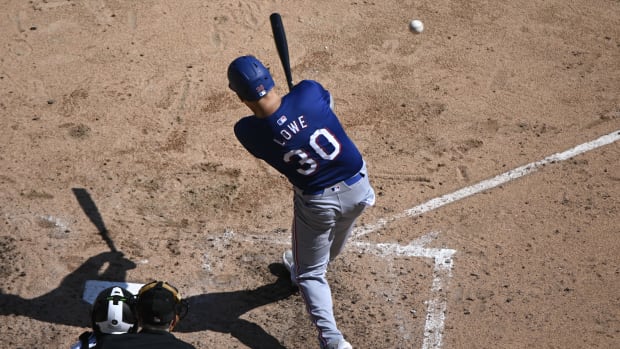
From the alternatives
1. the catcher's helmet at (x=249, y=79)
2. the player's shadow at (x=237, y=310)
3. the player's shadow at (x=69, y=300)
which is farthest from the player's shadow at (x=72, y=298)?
the catcher's helmet at (x=249, y=79)

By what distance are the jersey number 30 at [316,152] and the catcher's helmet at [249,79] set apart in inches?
16.2

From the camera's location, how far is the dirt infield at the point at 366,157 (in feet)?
19.3

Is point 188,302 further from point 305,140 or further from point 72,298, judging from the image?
point 305,140

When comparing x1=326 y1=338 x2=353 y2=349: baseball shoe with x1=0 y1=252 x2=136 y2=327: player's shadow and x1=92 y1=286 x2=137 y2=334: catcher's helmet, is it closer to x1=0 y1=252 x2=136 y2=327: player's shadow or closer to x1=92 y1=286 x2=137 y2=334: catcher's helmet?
x1=92 y1=286 x2=137 y2=334: catcher's helmet

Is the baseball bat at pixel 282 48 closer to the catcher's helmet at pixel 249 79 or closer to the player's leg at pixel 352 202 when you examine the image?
the catcher's helmet at pixel 249 79

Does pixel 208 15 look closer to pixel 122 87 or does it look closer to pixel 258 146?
pixel 122 87

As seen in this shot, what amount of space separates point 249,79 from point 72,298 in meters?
2.31

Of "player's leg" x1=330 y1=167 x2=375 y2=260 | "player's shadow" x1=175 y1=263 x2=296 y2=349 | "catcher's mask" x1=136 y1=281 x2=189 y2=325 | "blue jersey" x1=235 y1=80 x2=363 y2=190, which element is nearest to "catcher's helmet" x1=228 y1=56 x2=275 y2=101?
"blue jersey" x1=235 y1=80 x2=363 y2=190

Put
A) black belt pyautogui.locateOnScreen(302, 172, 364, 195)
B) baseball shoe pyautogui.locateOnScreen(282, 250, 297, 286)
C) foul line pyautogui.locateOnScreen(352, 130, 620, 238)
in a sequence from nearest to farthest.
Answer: black belt pyautogui.locateOnScreen(302, 172, 364, 195) → baseball shoe pyautogui.locateOnScreen(282, 250, 297, 286) → foul line pyautogui.locateOnScreen(352, 130, 620, 238)

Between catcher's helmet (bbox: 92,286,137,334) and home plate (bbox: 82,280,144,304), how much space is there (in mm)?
1690

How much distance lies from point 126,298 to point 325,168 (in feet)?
4.90

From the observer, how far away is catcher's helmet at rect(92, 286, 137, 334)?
13.8 feet

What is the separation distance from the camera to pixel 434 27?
8.65 m

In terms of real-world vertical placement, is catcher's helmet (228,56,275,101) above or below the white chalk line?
above
